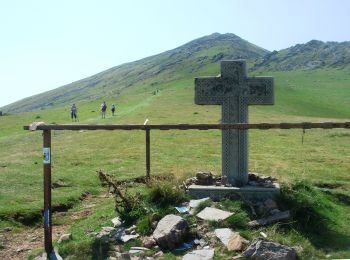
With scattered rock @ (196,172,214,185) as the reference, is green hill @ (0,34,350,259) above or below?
below

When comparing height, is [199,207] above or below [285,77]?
below

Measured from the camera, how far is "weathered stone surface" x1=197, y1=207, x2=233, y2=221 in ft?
36.5

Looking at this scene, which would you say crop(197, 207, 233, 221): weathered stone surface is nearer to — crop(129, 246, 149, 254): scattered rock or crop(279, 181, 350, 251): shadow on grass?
crop(279, 181, 350, 251): shadow on grass

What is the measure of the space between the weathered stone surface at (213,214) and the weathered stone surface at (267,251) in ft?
5.37

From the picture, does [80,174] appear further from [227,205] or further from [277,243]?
[277,243]

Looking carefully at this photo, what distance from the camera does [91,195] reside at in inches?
671

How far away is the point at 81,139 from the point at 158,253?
2780 cm

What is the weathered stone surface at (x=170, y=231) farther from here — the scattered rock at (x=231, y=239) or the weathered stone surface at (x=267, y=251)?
the weathered stone surface at (x=267, y=251)

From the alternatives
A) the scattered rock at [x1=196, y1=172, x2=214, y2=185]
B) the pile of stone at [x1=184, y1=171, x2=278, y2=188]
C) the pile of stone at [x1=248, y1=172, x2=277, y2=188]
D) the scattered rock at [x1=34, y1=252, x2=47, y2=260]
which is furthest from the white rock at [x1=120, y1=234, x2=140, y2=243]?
the pile of stone at [x1=248, y1=172, x2=277, y2=188]

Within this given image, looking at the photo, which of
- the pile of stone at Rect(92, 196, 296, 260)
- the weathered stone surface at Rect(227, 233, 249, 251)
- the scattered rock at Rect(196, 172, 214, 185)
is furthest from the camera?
the scattered rock at Rect(196, 172, 214, 185)

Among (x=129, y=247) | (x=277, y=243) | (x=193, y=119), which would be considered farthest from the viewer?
(x=193, y=119)

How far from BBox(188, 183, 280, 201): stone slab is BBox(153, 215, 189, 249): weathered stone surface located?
186 centimetres

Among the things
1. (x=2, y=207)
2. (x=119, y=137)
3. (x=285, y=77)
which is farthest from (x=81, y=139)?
(x=285, y=77)

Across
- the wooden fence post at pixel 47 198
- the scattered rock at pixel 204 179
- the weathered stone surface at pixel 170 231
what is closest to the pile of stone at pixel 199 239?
the weathered stone surface at pixel 170 231
